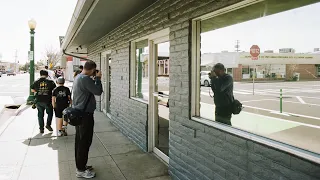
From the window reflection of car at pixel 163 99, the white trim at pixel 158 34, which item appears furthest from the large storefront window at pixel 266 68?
the window reflection of car at pixel 163 99

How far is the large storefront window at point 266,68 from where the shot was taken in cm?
226

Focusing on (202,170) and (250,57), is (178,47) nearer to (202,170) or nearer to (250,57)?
(250,57)

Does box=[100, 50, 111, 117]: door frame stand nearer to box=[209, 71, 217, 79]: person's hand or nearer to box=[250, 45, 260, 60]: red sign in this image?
box=[209, 71, 217, 79]: person's hand

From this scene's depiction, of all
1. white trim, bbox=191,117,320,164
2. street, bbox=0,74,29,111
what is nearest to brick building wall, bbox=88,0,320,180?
white trim, bbox=191,117,320,164

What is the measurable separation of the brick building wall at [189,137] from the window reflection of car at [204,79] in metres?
0.17

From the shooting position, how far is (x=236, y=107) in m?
2.94

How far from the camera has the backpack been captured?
289 centimetres

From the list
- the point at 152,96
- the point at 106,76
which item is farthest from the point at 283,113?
the point at 106,76

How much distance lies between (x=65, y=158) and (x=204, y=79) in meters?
3.04

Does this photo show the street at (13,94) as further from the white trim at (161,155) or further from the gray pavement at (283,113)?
the gray pavement at (283,113)

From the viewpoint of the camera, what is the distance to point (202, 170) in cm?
321

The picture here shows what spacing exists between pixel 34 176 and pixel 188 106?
8.48 ft

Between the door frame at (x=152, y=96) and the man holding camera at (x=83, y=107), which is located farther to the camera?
the door frame at (x=152, y=96)

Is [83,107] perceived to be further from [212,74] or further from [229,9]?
[229,9]
